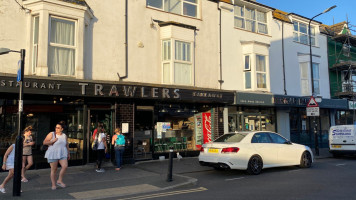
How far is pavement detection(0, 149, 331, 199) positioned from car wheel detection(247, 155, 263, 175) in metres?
1.90

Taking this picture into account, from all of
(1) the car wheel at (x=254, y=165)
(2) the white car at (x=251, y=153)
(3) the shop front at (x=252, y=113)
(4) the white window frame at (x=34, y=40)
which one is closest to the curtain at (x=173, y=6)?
(3) the shop front at (x=252, y=113)

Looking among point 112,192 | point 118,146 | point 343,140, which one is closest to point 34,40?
point 118,146

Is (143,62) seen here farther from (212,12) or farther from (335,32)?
(335,32)

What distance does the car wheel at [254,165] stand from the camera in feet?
30.2

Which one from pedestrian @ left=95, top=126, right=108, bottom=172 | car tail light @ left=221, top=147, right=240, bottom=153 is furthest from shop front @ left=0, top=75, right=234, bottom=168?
car tail light @ left=221, top=147, right=240, bottom=153

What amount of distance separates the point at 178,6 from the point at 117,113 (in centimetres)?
622

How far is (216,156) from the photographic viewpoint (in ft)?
30.0

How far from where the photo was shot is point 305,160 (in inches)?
424

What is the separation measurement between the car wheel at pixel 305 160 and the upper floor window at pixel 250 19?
27.2 feet

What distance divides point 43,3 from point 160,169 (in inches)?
282

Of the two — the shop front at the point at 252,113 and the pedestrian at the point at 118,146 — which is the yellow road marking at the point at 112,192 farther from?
the shop front at the point at 252,113

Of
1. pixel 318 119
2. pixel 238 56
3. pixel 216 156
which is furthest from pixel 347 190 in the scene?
pixel 318 119

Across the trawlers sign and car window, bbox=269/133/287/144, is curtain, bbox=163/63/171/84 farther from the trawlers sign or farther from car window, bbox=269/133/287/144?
car window, bbox=269/133/287/144

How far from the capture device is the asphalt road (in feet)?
21.5
